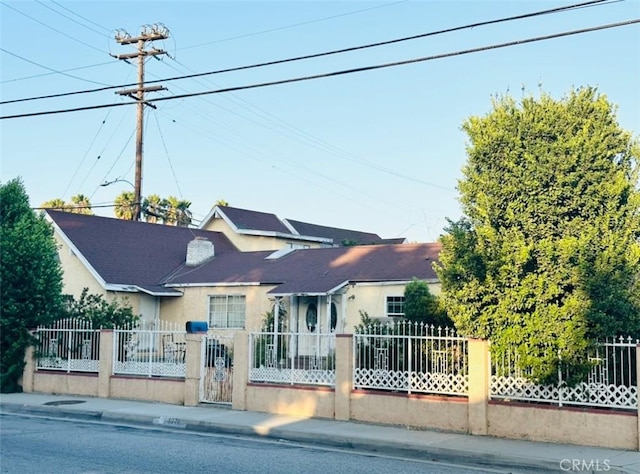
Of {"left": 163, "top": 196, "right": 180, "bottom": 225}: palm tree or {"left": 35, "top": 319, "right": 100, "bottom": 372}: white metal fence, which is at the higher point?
{"left": 163, "top": 196, "right": 180, "bottom": 225}: palm tree

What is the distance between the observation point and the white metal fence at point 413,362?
14.5 meters

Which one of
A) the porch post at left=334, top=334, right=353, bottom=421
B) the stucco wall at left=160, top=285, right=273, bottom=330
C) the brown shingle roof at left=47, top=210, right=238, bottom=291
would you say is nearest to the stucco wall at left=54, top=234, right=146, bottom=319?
the brown shingle roof at left=47, top=210, right=238, bottom=291

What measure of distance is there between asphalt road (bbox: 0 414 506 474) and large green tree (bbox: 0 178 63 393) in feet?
21.3

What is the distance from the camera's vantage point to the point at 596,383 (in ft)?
42.3

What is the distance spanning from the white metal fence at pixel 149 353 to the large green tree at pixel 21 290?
10.2 ft

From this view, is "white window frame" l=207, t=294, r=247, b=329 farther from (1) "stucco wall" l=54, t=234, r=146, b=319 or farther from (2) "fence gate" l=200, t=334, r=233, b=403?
(2) "fence gate" l=200, t=334, r=233, b=403

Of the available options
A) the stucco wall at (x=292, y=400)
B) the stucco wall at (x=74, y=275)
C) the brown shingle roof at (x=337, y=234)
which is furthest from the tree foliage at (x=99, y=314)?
the brown shingle roof at (x=337, y=234)

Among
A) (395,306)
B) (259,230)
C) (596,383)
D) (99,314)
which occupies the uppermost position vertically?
(259,230)

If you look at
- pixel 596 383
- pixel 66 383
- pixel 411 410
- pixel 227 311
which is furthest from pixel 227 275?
pixel 596 383

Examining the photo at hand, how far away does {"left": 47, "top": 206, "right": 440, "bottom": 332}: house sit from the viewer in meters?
25.8

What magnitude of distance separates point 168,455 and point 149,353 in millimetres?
7507

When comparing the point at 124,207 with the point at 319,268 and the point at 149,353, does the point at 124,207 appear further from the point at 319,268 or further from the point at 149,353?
the point at 149,353

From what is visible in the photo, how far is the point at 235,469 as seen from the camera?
35.3ft

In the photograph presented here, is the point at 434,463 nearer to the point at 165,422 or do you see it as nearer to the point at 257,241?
the point at 165,422
